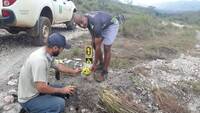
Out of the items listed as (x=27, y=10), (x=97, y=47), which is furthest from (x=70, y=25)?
(x=97, y=47)

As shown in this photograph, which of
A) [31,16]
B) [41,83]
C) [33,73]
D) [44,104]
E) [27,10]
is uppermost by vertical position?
[27,10]

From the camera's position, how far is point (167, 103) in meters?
6.60

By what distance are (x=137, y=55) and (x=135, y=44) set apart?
69.9 inches

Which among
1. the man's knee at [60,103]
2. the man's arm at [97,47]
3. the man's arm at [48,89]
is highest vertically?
the man's arm at [97,47]

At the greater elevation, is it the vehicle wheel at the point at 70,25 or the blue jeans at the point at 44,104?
the blue jeans at the point at 44,104

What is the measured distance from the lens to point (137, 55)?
9516 mm

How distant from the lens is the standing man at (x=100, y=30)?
6.46m

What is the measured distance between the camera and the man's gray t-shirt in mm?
5219

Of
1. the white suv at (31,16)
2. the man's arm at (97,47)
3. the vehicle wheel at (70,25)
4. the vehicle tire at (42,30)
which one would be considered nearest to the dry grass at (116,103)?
the man's arm at (97,47)

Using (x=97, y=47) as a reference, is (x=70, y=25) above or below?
below

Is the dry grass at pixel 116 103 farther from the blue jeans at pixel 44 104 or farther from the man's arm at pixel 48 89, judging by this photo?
the blue jeans at pixel 44 104

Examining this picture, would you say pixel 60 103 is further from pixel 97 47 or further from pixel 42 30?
pixel 42 30

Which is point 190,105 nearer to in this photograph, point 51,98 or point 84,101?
point 84,101

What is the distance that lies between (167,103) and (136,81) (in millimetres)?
665
